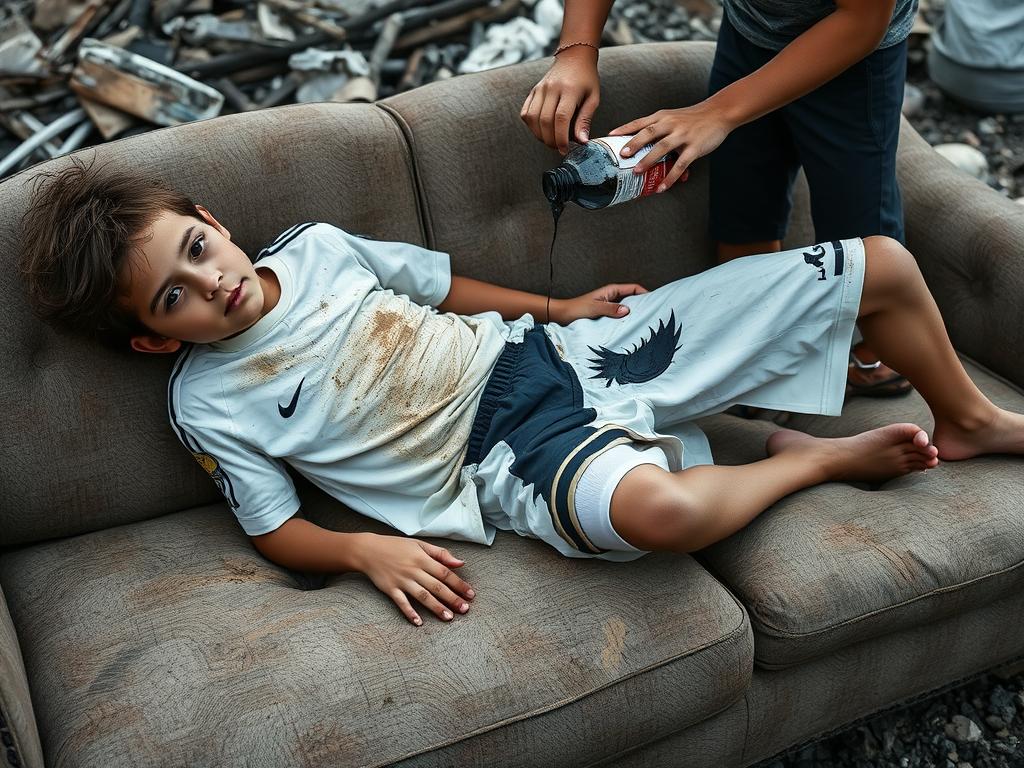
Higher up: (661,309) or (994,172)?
(661,309)

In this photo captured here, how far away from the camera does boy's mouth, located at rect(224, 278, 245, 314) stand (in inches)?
60.5

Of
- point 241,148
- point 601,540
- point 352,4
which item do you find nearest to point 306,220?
point 241,148

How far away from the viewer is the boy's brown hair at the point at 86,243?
1.47m

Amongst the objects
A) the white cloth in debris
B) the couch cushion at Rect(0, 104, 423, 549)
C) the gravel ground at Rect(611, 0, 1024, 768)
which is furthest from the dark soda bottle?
the white cloth in debris

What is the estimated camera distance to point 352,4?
307 centimetres

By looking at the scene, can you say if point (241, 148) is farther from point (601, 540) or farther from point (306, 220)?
point (601, 540)

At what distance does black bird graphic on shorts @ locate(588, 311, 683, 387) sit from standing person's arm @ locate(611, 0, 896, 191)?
0.91ft

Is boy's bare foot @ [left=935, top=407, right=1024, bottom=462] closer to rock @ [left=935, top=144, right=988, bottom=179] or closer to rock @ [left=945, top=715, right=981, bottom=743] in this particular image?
rock @ [left=945, top=715, right=981, bottom=743]

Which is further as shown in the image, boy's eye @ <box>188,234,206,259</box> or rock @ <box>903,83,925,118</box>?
rock @ <box>903,83,925,118</box>

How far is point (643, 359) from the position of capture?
171 cm

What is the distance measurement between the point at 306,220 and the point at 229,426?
418mm

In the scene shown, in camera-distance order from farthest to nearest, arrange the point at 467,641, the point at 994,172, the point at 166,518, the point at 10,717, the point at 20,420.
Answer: the point at 994,172 → the point at 166,518 → the point at 20,420 → the point at 467,641 → the point at 10,717

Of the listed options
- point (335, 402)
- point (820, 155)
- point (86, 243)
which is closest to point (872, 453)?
point (820, 155)

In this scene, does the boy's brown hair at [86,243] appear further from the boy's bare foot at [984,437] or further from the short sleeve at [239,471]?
the boy's bare foot at [984,437]
